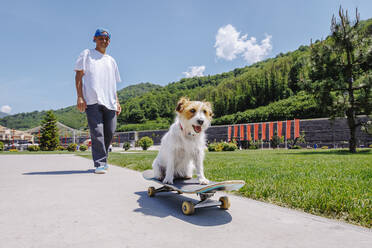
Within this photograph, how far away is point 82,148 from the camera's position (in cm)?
2742

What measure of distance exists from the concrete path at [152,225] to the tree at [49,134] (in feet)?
102

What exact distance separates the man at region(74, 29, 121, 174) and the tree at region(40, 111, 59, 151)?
29108 millimetres

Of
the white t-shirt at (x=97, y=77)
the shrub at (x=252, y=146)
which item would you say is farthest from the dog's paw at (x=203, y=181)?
the shrub at (x=252, y=146)

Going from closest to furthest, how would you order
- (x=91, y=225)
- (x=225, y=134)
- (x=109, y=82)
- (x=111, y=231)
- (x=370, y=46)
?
1. (x=111, y=231)
2. (x=91, y=225)
3. (x=109, y=82)
4. (x=370, y=46)
5. (x=225, y=134)

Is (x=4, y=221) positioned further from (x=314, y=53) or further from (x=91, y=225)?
(x=314, y=53)

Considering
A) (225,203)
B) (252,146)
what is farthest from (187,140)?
(252,146)

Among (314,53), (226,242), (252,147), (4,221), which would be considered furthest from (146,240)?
(252,147)

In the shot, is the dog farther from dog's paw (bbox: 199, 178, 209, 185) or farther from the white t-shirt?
the white t-shirt

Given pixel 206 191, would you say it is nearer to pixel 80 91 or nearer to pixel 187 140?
pixel 187 140

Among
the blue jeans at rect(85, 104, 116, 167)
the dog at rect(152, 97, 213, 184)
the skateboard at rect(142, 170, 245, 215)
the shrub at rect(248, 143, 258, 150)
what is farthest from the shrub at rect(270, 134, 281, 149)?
the skateboard at rect(142, 170, 245, 215)

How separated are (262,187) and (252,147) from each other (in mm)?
24487

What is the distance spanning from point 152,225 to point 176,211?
1.59 feet

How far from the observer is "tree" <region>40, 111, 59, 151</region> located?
98.5 feet

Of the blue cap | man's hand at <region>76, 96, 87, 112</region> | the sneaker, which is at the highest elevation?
the blue cap
